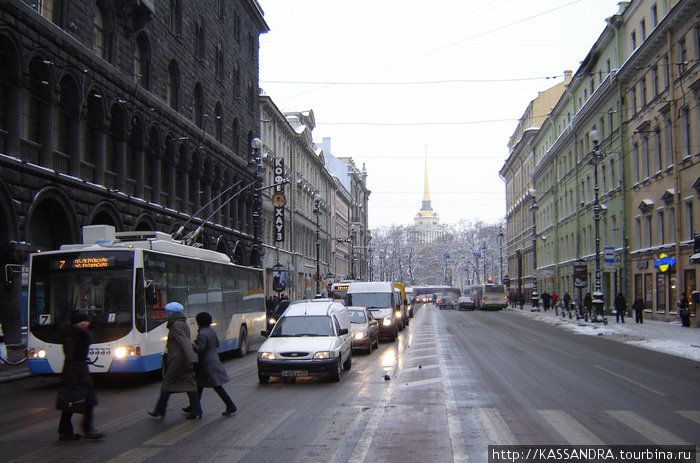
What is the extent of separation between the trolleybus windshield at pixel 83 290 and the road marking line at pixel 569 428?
8.89 m

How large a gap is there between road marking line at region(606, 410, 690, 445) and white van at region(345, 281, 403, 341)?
17174 millimetres

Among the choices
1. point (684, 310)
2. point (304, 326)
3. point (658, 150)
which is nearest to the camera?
point (304, 326)

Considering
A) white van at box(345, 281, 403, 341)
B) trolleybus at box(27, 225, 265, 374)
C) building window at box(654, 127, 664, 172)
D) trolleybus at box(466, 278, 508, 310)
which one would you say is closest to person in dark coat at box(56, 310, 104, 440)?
trolleybus at box(27, 225, 265, 374)

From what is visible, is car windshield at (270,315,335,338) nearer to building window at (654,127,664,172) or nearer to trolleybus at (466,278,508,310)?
building window at (654,127,664,172)

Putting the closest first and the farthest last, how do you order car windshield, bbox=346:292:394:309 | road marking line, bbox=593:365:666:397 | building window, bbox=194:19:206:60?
road marking line, bbox=593:365:666:397 → car windshield, bbox=346:292:394:309 → building window, bbox=194:19:206:60

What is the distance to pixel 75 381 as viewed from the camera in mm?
9188

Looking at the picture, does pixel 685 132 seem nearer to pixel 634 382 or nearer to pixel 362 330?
pixel 362 330

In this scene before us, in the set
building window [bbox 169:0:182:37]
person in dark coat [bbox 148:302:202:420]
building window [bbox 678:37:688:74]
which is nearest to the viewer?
person in dark coat [bbox 148:302:202:420]

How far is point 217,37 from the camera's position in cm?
4381

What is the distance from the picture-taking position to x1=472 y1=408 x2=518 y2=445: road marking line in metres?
8.70

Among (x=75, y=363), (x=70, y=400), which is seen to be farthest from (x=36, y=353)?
(x=70, y=400)

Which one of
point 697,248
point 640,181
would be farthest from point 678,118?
point 697,248

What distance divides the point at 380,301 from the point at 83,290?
16.1 metres

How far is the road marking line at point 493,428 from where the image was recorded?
870 centimetres
